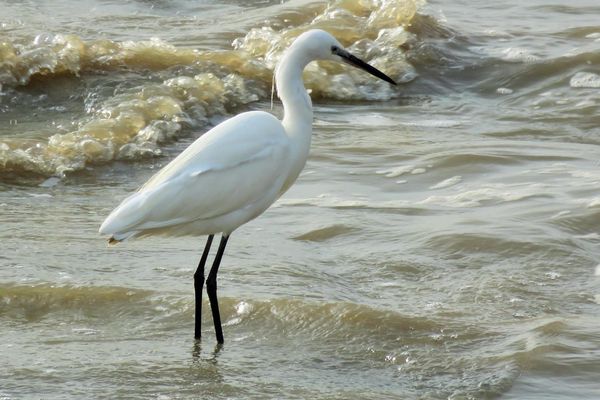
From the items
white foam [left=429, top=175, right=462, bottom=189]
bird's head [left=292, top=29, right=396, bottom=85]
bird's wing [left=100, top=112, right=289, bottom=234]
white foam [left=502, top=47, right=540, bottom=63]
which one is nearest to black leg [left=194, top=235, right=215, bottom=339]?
bird's wing [left=100, top=112, right=289, bottom=234]

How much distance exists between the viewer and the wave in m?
7.71

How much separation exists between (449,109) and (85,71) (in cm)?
293

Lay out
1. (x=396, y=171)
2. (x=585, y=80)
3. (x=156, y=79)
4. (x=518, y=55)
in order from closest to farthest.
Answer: (x=396, y=171) < (x=585, y=80) < (x=156, y=79) < (x=518, y=55)

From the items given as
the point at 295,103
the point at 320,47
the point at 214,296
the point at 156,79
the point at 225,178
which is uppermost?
the point at 320,47

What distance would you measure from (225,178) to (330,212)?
174cm

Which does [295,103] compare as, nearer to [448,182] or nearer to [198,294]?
[198,294]

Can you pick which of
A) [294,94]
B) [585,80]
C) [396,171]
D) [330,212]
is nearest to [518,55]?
[585,80]

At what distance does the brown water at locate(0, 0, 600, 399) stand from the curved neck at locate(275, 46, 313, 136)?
0.76m

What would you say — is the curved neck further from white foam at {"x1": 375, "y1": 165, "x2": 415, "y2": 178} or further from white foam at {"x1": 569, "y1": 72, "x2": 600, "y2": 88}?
white foam at {"x1": 569, "y1": 72, "x2": 600, "y2": 88}

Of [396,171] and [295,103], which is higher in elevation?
[295,103]

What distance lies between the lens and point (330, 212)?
Result: 6301 millimetres

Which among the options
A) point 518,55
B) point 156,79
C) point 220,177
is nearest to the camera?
point 220,177

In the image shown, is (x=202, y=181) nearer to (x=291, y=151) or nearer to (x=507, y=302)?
(x=291, y=151)

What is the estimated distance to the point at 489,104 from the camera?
29.7ft
